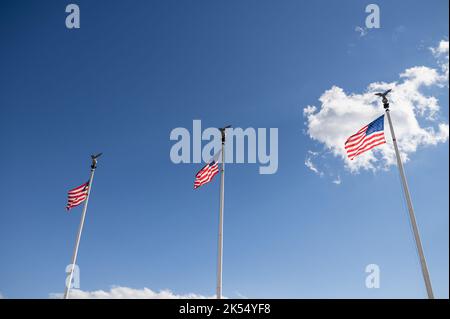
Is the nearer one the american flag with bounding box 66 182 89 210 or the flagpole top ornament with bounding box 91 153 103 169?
the american flag with bounding box 66 182 89 210

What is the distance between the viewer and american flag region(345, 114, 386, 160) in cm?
1966

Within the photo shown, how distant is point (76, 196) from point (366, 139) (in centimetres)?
2146

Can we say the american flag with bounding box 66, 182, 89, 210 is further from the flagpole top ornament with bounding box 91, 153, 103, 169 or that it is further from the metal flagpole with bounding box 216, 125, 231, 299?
the metal flagpole with bounding box 216, 125, 231, 299

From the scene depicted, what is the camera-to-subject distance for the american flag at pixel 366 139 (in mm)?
19656

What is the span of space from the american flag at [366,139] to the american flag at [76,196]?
19767 millimetres

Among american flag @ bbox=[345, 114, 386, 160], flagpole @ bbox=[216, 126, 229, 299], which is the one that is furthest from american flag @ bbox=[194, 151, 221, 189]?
american flag @ bbox=[345, 114, 386, 160]

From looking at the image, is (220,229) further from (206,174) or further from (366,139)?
(366,139)

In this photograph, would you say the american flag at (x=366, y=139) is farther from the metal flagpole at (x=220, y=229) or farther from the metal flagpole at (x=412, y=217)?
the metal flagpole at (x=220, y=229)

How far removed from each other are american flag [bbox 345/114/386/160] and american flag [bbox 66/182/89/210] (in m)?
19.8
